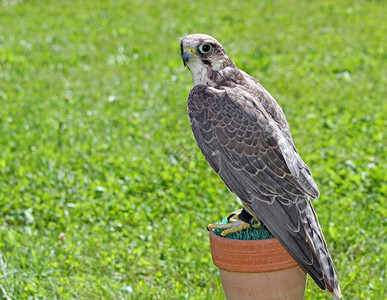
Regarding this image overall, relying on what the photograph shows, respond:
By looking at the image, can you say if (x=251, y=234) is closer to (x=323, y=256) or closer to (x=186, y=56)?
(x=323, y=256)

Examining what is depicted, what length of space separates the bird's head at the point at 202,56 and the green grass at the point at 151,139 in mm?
1663

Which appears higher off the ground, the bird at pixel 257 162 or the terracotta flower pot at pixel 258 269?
the bird at pixel 257 162

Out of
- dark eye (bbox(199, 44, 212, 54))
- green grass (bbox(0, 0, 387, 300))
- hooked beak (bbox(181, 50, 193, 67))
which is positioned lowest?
green grass (bbox(0, 0, 387, 300))

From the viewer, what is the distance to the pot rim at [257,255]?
11.3 ft

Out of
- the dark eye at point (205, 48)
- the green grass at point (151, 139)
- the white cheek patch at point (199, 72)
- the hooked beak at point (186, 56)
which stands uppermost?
the dark eye at point (205, 48)

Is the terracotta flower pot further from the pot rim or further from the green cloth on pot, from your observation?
the green cloth on pot

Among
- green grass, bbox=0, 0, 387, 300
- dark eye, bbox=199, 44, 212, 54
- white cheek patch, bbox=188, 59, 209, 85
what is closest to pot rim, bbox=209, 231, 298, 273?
green grass, bbox=0, 0, 387, 300

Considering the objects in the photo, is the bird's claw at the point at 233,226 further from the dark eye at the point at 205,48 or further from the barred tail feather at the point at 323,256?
the dark eye at the point at 205,48

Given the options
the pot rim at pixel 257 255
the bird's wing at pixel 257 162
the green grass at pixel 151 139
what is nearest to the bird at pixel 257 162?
the bird's wing at pixel 257 162

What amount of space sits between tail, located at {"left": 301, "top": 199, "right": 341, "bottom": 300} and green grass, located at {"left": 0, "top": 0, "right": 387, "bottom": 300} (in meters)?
1.02

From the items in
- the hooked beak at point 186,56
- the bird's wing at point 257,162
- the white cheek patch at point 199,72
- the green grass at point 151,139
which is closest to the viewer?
the bird's wing at point 257,162

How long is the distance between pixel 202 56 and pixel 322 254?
1452 mm

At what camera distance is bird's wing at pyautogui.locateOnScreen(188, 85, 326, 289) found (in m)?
3.43

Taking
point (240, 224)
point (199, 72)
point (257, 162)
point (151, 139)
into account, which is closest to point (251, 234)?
point (240, 224)
